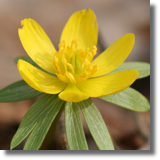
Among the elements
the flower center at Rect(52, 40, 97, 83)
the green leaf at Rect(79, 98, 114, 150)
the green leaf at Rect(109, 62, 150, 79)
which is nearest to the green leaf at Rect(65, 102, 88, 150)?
the green leaf at Rect(79, 98, 114, 150)

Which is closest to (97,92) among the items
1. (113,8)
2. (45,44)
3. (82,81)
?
(82,81)

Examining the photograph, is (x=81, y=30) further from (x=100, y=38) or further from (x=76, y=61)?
(x=100, y=38)

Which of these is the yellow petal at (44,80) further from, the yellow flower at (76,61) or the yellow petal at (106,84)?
the yellow petal at (106,84)

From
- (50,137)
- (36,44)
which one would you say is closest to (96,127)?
(50,137)

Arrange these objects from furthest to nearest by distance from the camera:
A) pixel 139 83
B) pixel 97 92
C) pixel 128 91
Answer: pixel 139 83
pixel 128 91
pixel 97 92

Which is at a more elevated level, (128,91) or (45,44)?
(45,44)
